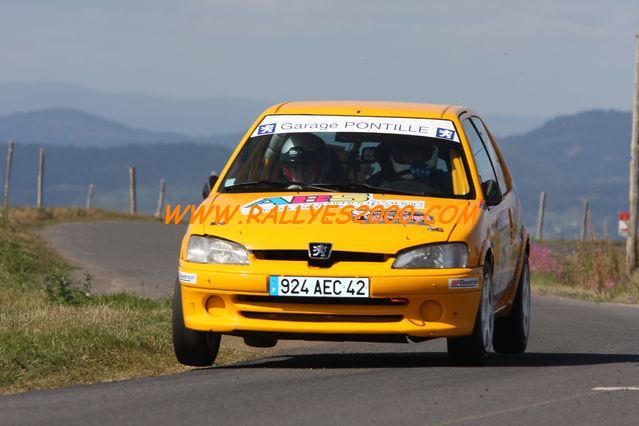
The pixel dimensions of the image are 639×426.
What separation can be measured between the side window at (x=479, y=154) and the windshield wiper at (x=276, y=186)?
1.22 meters

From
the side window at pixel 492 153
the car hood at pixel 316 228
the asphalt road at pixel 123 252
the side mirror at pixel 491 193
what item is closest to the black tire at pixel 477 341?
the car hood at pixel 316 228

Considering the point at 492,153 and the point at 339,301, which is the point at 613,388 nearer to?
the point at 339,301

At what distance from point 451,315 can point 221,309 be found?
1412 millimetres

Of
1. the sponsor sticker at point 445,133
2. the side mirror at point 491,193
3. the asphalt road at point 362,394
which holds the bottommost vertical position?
the asphalt road at point 362,394

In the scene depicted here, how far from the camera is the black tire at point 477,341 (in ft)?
30.5

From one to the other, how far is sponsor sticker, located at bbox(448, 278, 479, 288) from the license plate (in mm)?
523

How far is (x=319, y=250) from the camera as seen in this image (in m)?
→ 8.95

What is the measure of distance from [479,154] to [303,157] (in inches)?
54.8

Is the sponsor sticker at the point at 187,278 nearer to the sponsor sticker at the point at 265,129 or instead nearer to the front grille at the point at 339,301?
the front grille at the point at 339,301

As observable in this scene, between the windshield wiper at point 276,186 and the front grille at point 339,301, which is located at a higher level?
the windshield wiper at point 276,186

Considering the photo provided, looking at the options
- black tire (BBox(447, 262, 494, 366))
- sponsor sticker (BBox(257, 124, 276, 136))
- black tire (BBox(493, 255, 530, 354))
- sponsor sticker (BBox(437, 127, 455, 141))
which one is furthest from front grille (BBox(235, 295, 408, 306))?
black tire (BBox(493, 255, 530, 354))

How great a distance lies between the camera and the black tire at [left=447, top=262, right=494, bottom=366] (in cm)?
930

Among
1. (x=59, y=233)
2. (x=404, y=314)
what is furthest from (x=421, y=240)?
(x=59, y=233)

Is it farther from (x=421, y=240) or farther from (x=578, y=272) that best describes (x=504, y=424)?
(x=578, y=272)
